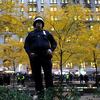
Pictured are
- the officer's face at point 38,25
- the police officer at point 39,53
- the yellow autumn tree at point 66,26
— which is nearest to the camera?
the police officer at point 39,53

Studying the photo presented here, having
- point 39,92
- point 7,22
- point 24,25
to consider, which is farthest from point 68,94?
point 24,25

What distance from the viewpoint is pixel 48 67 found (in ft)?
29.7

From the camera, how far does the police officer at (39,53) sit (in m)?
8.95

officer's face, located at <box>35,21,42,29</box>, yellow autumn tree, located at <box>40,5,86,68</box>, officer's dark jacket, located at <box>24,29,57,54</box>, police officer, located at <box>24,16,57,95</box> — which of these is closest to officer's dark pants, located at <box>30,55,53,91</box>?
police officer, located at <box>24,16,57,95</box>

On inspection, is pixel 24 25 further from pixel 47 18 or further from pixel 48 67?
pixel 48 67

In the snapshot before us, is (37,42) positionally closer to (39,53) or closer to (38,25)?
(39,53)

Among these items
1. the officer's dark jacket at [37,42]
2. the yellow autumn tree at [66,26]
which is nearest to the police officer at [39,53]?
the officer's dark jacket at [37,42]

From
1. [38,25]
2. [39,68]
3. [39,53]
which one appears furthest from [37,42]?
[39,68]

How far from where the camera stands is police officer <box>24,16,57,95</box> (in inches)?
352

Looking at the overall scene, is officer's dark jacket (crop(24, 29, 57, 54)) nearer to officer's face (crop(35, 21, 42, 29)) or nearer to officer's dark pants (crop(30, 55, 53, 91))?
officer's face (crop(35, 21, 42, 29))

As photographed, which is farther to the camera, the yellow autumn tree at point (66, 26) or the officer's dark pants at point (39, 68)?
the yellow autumn tree at point (66, 26)

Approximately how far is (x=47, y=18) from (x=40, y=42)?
27.2 metres

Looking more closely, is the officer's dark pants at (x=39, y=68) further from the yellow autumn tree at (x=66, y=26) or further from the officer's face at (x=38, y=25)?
the yellow autumn tree at (x=66, y=26)

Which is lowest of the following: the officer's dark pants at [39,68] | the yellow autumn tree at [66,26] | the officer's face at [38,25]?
the officer's dark pants at [39,68]
